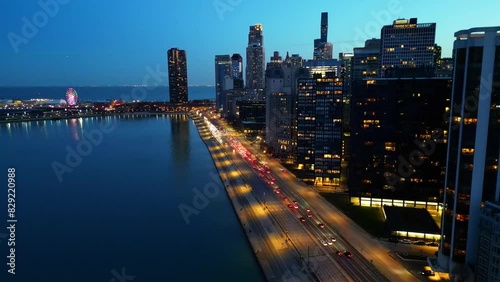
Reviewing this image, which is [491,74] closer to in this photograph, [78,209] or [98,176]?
[78,209]

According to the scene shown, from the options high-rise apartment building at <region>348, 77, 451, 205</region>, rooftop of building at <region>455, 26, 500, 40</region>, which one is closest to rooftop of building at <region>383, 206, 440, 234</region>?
high-rise apartment building at <region>348, 77, 451, 205</region>

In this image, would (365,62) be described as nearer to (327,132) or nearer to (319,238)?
(327,132)

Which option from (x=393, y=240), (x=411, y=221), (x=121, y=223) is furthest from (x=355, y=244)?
(x=121, y=223)

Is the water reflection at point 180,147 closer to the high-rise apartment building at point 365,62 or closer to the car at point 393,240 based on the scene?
the car at point 393,240

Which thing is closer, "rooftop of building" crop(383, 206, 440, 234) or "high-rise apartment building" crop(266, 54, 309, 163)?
"rooftop of building" crop(383, 206, 440, 234)

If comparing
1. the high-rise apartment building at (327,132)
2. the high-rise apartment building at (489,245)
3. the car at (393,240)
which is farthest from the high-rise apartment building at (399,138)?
the high-rise apartment building at (489,245)

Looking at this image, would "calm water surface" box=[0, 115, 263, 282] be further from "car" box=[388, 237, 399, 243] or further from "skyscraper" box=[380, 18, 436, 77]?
"skyscraper" box=[380, 18, 436, 77]

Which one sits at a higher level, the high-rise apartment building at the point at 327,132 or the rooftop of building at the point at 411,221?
the high-rise apartment building at the point at 327,132
